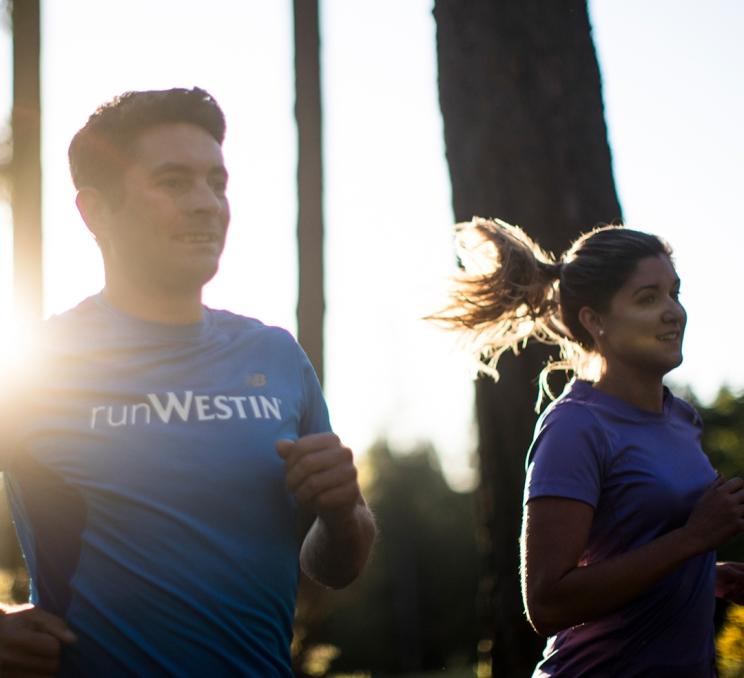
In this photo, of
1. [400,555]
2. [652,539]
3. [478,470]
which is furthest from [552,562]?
[400,555]

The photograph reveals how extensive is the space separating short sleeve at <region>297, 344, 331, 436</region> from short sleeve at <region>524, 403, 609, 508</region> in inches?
21.5

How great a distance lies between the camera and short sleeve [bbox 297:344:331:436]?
9.93 feet

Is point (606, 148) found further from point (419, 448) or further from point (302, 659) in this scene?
point (419, 448)

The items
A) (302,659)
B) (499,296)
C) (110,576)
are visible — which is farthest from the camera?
(302,659)

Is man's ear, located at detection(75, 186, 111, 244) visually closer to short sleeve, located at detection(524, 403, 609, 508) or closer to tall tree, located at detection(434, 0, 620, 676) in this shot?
short sleeve, located at detection(524, 403, 609, 508)

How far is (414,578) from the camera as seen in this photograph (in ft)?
170

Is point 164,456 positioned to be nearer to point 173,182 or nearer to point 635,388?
point 173,182

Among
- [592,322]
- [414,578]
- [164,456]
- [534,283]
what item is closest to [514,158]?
[534,283]

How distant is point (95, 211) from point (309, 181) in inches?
134

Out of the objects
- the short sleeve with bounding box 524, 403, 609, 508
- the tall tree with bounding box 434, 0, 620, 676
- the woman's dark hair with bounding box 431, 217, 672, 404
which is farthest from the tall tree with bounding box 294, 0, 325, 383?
the short sleeve with bounding box 524, 403, 609, 508

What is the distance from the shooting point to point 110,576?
2.62m

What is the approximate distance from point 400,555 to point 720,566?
4884cm

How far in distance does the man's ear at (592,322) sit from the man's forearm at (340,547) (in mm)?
894

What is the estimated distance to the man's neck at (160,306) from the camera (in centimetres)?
294
